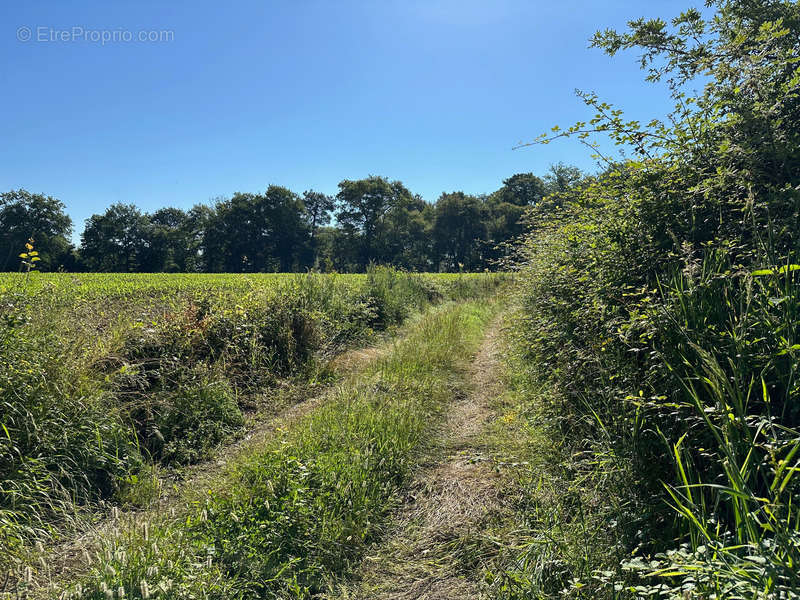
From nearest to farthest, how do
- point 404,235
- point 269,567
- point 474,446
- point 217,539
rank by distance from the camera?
point 269,567
point 217,539
point 474,446
point 404,235

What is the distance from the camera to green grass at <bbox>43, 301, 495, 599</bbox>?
7.03ft

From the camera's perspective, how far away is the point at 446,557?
8.63 feet

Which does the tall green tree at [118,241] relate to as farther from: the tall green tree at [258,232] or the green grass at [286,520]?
the green grass at [286,520]

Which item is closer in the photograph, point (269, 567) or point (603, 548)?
point (603, 548)

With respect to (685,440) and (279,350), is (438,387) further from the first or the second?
(685,440)

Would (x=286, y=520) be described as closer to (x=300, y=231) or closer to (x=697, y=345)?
(x=697, y=345)

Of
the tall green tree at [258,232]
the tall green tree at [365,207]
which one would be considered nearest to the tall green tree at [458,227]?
the tall green tree at [365,207]

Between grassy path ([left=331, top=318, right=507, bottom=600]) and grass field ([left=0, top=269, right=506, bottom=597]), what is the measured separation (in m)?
2.10

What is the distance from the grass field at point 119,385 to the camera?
10.3 feet

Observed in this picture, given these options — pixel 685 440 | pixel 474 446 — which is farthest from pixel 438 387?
pixel 685 440

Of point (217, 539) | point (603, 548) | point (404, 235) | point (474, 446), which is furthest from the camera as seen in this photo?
point (404, 235)

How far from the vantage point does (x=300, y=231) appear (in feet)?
217

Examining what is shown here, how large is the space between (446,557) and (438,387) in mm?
3291

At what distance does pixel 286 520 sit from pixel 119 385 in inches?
112
